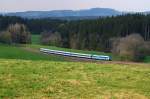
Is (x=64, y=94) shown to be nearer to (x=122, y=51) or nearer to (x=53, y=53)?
(x=53, y=53)

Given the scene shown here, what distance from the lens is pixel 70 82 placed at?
14.5 metres

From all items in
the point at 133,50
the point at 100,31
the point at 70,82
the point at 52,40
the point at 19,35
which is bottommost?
the point at 52,40

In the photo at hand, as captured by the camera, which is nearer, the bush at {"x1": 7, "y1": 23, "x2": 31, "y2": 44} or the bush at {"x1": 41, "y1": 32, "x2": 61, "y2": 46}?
the bush at {"x1": 7, "y1": 23, "x2": 31, "y2": 44}

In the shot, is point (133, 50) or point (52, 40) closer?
point (133, 50)

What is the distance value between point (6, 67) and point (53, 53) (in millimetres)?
46612

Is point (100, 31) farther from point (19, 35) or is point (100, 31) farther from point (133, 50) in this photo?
point (133, 50)

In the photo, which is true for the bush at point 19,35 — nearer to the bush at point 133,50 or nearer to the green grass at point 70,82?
the bush at point 133,50

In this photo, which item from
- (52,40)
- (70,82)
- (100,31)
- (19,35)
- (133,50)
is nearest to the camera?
(70,82)

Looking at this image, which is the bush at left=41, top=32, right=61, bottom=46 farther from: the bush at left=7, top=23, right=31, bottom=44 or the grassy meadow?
the grassy meadow

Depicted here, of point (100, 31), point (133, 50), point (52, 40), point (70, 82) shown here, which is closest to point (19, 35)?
point (52, 40)

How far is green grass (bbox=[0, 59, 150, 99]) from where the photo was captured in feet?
41.0

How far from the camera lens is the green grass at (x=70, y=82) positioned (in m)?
12.5

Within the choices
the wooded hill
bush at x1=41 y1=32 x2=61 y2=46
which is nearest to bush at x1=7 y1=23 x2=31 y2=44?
bush at x1=41 y1=32 x2=61 y2=46

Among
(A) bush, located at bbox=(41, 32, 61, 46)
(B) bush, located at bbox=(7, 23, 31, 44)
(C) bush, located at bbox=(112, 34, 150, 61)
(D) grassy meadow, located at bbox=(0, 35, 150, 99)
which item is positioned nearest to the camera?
(D) grassy meadow, located at bbox=(0, 35, 150, 99)
